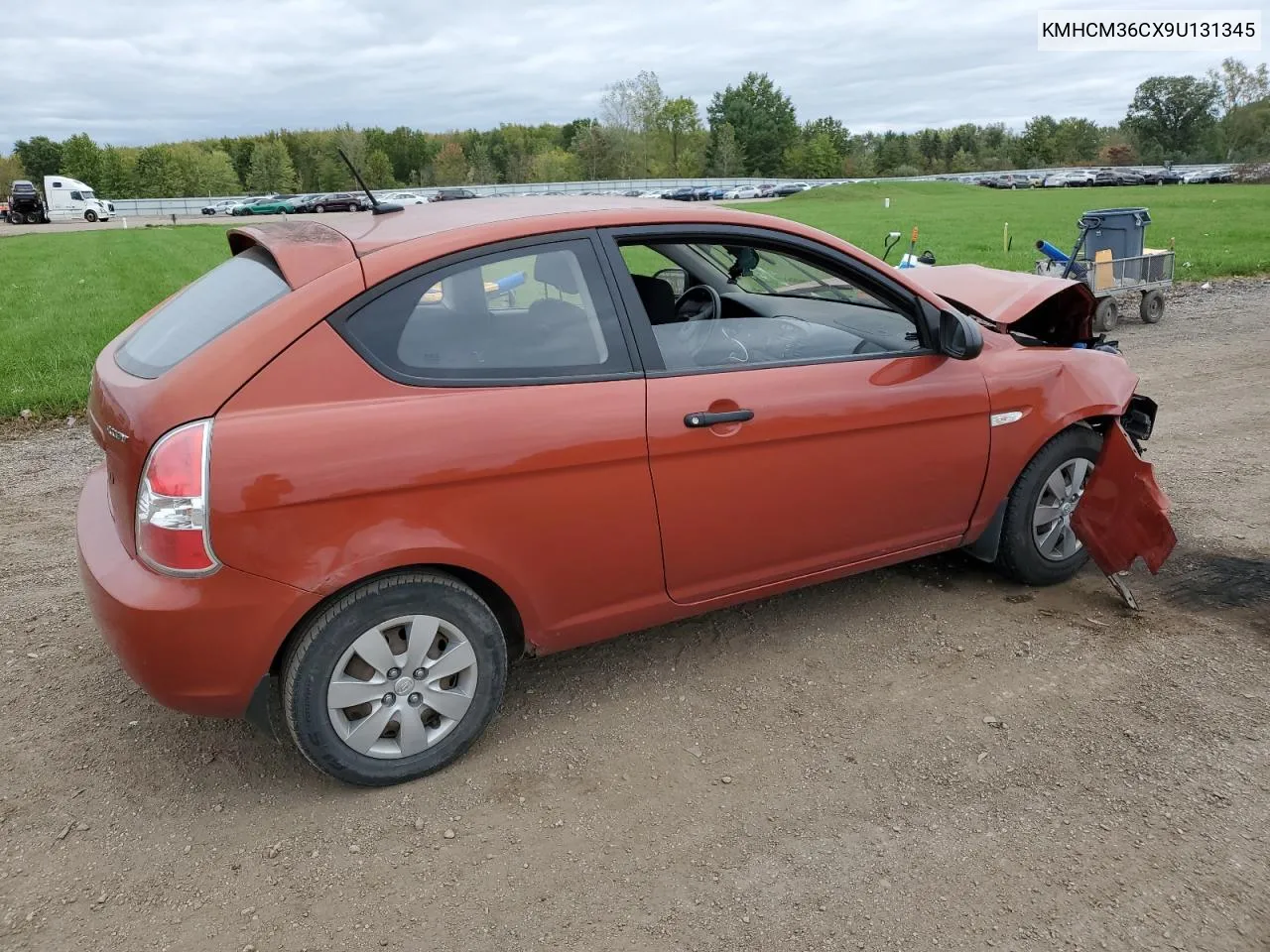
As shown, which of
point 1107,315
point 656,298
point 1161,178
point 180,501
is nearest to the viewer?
point 180,501

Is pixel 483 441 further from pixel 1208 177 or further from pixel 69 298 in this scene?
pixel 1208 177

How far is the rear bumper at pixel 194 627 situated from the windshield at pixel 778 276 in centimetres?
202

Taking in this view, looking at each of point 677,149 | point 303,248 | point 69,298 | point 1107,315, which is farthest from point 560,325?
point 677,149

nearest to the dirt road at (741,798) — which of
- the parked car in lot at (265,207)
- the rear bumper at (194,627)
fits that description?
the rear bumper at (194,627)

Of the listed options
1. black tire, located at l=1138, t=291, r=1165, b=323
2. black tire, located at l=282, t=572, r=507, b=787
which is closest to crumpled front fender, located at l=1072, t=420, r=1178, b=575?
black tire, located at l=282, t=572, r=507, b=787

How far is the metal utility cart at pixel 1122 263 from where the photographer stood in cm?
1090

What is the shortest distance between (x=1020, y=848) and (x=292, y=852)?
2.07 metres

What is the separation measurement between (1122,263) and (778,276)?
8.97m

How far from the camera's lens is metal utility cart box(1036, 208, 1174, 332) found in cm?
1090

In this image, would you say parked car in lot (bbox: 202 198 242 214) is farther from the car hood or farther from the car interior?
the car interior

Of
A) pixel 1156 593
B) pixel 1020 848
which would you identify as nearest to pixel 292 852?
pixel 1020 848

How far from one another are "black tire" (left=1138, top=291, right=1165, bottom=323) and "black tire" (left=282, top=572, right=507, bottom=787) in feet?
34.8

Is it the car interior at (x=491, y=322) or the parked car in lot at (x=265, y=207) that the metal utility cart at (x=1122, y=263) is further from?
the parked car in lot at (x=265, y=207)

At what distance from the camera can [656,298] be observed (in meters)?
3.52
